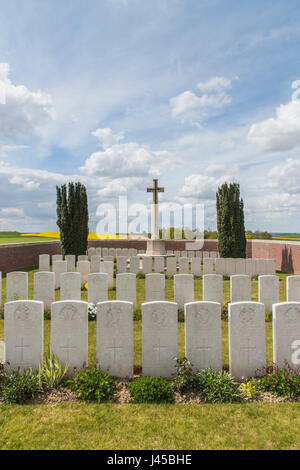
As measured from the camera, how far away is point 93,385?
161 inches

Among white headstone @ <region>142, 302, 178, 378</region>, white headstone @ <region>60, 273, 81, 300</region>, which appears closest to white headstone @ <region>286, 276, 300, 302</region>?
white headstone @ <region>142, 302, 178, 378</region>

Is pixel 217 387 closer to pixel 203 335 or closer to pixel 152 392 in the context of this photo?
pixel 203 335

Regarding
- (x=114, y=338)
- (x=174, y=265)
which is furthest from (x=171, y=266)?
(x=114, y=338)

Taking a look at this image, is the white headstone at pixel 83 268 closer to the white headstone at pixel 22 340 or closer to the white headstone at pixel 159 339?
the white headstone at pixel 22 340

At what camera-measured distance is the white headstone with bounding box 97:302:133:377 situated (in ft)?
15.1

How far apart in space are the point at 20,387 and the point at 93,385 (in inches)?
39.5

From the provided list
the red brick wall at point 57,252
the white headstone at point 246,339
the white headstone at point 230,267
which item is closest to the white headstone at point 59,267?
the red brick wall at point 57,252

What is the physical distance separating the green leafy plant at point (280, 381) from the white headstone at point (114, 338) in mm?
2059

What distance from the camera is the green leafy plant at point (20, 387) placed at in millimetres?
3969

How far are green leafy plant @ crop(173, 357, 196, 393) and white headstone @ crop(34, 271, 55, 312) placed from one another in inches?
205

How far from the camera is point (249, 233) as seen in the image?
35062 mm

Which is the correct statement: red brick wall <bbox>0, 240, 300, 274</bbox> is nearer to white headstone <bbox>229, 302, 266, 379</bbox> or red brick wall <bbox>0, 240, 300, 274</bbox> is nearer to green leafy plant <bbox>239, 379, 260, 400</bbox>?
white headstone <bbox>229, 302, 266, 379</bbox>

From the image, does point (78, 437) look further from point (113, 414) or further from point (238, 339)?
point (238, 339)
